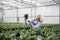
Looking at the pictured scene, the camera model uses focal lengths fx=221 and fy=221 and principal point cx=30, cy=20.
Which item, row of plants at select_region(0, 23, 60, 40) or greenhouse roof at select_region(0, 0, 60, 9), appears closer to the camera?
row of plants at select_region(0, 23, 60, 40)

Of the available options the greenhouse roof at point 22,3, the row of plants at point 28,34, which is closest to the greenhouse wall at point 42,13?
the greenhouse roof at point 22,3

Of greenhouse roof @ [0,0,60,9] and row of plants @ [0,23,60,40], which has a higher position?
greenhouse roof @ [0,0,60,9]

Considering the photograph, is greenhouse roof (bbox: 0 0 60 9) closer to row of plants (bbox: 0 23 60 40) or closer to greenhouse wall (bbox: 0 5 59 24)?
greenhouse wall (bbox: 0 5 59 24)

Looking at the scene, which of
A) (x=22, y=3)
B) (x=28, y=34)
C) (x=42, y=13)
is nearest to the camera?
(x=28, y=34)

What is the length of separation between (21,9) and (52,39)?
497 inches

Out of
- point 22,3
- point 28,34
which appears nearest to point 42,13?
point 22,3

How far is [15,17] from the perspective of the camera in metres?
16.3

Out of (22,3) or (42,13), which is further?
(22,3)

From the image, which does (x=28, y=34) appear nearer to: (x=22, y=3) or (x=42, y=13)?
(x=42, y=13)

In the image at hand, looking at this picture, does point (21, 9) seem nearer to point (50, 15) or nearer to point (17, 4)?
point (17, 4)

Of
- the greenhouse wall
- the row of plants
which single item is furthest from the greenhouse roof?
the row of plants

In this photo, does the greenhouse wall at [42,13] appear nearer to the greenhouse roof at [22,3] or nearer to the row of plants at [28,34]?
the greenhouse roof at [22,3]

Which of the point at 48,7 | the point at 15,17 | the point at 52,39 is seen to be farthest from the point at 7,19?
the point at 52,39

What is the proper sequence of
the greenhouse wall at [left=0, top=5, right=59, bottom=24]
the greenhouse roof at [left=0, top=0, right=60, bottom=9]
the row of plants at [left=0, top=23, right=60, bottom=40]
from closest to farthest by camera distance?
the row of plants at [left=0, top=23, right=60, bottom=40], the greenhouse wall at [left=0, top=5, right=59, bottom=24], the greenhouse roof at [left=0, top=0, right=60, bottom=9]
